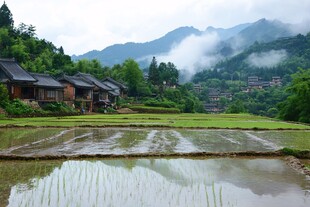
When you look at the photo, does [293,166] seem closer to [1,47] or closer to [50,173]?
[50,173]

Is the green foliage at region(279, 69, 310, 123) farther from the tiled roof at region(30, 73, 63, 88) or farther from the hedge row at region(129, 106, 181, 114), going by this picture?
the tiled roof at region(30, 73, 63, 88)

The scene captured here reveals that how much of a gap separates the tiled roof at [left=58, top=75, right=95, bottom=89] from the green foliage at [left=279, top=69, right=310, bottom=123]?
→ 26.8m

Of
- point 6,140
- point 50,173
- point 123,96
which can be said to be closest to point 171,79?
point 123,96

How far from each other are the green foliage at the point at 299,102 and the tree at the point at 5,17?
56.1 meters

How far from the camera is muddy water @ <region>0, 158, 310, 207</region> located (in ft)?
22.0

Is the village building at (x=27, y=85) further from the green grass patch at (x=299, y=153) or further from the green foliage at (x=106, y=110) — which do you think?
the green grass patch at (x=299, y=153)

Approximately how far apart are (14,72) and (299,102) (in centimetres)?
3149

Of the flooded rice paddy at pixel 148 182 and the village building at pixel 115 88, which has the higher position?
the village building at pixel 115 88

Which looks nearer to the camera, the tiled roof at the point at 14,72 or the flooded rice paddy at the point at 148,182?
the flooded rice paddy at the point at 148,182

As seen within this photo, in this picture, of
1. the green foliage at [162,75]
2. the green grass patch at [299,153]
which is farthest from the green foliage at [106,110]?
the green grass patch at [299,153]

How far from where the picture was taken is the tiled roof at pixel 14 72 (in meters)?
35.6

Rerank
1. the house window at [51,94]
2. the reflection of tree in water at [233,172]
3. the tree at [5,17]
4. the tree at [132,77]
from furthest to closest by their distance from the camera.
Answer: the tree at [5,17] → the tree at [132,77] → the house window at [51,94] → the reflection of tree in water at [233,172]

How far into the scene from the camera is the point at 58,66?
64.6 metres

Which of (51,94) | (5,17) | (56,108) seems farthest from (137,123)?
(5,17)
